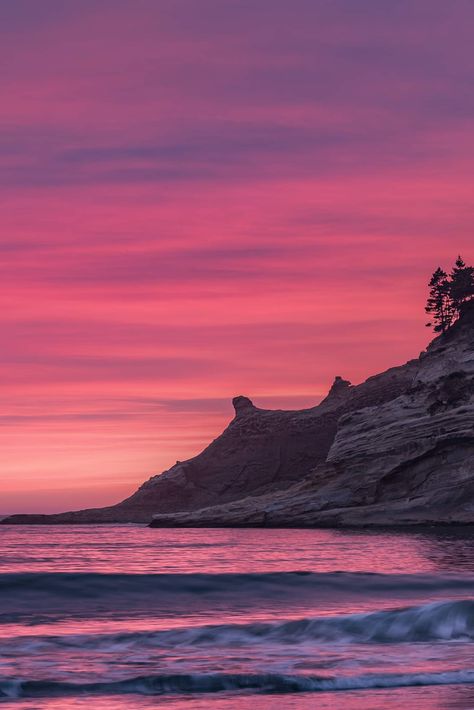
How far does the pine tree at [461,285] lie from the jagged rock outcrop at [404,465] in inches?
744

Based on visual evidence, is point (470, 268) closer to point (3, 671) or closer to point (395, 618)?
point (395, 618)

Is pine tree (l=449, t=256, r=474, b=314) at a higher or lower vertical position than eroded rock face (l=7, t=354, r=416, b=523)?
higher

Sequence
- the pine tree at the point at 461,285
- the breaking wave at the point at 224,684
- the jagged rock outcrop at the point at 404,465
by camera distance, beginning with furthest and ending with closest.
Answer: the pine tree at the point at 461,285 < the jagged rock outcrop at the point at 404,465 < the breaking wave at the point at 224,684

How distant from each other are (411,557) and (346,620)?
23.5m

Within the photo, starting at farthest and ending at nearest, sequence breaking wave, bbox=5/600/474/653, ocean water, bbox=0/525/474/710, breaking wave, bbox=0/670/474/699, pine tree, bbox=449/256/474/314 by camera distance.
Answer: pine tree, bbox=449/256/474/314, breaking wave, bbox=5/600/474/653, breaking wave, bbox=0/670/474/699, ocean water, bbox=0/525/474/710

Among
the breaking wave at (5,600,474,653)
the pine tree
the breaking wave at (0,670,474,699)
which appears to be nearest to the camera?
the breaking wave at (0,670,474,699)

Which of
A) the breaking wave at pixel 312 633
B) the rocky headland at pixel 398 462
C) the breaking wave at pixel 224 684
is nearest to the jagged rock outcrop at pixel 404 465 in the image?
the rocky headland at pixel 398 462

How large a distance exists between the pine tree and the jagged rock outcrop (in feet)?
62.0

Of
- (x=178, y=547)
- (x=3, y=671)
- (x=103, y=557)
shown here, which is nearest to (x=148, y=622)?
(x=3, y=671)

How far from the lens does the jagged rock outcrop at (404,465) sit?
86.6 metres

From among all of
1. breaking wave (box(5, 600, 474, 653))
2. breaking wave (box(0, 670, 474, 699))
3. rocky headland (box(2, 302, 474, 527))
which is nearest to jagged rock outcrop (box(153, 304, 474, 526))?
rocky headland (box(2, 302, 474, 527))

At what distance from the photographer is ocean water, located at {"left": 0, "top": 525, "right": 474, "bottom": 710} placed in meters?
17.8

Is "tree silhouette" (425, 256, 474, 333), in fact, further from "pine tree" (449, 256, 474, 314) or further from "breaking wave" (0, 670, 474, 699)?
"breaking wave" (0, 670, 474, 699)

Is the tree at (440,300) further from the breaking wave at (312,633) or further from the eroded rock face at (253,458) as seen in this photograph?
the breaking wave at (312,633)
